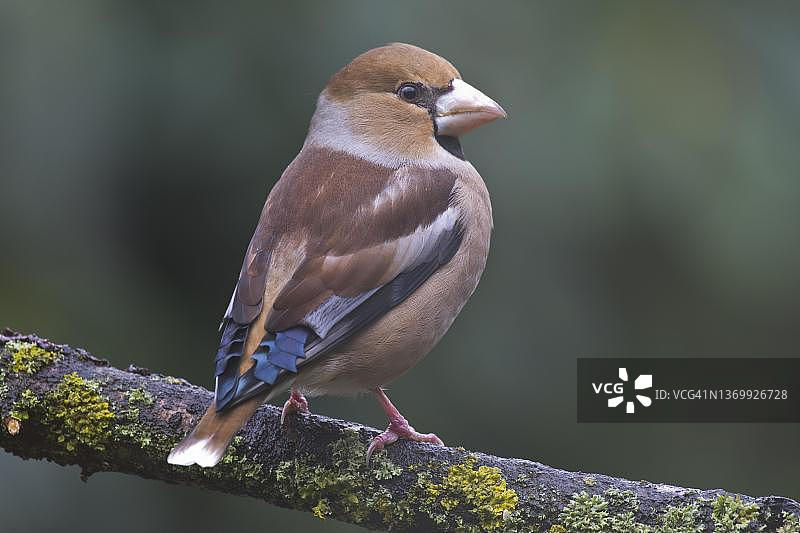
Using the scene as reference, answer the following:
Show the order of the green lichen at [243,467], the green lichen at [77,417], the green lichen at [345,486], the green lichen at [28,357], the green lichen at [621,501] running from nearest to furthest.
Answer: the green lichen at [621,501]
the green lichen at [345,486]
the green lichen at [243,467]
the green lichen at [77,417]
the green lichen at [28,357]

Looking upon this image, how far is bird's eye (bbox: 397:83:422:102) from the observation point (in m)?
4.74

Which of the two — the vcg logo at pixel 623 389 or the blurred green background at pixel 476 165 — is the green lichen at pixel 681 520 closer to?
the blurred green background at pixel 476 165

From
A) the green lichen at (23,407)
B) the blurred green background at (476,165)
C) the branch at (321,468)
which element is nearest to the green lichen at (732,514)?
the branch at (321,468)

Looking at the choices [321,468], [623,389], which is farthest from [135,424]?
[623,389]

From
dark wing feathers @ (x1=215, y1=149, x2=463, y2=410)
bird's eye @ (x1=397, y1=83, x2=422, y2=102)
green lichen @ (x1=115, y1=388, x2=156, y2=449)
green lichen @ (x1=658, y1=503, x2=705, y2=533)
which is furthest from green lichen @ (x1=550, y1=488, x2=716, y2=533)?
bird's eye @ (x1=397, y1=83, x2=422, y2=102)

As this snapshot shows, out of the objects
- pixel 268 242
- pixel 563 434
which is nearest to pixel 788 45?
pixel 563 434

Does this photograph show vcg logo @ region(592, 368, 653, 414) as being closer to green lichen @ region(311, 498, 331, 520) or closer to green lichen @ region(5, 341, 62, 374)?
green lichen @ region(311, 498, 331, 520)

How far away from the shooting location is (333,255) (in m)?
4.07

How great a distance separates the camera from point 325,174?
4410 mm

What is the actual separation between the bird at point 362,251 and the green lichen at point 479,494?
268 millimetres

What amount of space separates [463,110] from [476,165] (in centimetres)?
37

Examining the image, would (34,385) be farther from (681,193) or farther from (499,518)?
(681,193)

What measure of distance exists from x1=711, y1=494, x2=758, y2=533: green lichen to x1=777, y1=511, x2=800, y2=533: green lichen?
0.27ft

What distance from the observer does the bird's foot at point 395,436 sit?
4.09m
